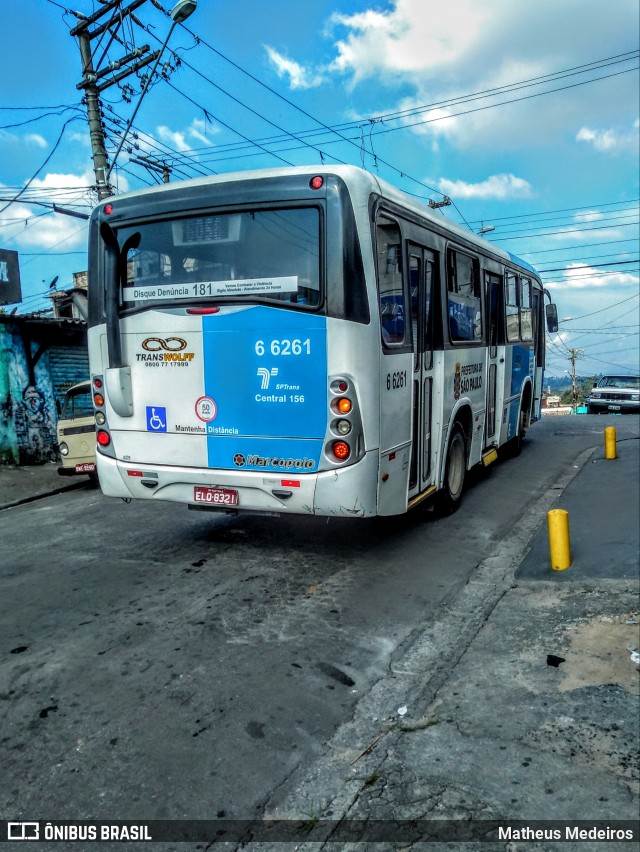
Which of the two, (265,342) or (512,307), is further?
(512,307)

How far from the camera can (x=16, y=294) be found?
52.1ft

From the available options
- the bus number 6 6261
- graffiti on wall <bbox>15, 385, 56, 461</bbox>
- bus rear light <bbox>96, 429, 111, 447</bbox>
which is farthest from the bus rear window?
graffiti on wall <bbox>15, 385, 56, 461</bbox>

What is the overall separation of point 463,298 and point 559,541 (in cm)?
328

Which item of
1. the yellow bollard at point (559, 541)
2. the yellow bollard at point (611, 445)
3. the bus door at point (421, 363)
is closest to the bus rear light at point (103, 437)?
the bus door at point (421, 363)

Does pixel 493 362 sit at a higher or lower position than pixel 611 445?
higher

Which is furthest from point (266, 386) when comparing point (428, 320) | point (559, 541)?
point (559, 541)

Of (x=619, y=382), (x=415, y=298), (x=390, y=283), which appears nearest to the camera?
(x=390, y=283)

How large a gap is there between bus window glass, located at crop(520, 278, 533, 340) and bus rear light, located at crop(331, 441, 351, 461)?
22.8 feet

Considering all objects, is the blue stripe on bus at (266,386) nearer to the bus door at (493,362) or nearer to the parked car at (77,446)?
the bus door at (493,362)

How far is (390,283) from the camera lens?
5152 mm

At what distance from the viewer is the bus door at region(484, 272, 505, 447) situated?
8531mm

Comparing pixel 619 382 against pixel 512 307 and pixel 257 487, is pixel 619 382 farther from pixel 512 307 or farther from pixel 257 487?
pixel 257 487

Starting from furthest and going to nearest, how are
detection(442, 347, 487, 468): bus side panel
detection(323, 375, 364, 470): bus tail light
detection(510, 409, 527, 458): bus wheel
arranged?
detection(510, 409, 527, 458): bus wheel
detection(442, 347, 487, 468): bus side panel
detection(323, 375, 364, 470): bus tail light

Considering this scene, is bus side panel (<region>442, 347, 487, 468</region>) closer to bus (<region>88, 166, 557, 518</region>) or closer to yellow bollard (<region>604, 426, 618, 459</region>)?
bus (<region>88, 166, 557, 518</region>)
